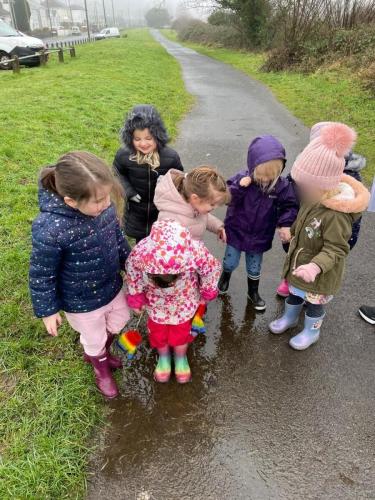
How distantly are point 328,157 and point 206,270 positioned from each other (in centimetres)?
93

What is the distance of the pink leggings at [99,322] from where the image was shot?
2293 mm

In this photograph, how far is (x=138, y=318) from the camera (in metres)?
3.12

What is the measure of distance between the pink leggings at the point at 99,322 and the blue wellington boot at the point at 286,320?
118 cm

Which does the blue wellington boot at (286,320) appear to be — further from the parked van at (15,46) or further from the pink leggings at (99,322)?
the parked van at (15,46)

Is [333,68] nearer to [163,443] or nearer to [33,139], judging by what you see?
[33,139]

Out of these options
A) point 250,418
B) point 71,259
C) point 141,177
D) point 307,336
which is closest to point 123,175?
point 141,177

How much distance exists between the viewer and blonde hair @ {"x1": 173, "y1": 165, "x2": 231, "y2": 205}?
7.18ft

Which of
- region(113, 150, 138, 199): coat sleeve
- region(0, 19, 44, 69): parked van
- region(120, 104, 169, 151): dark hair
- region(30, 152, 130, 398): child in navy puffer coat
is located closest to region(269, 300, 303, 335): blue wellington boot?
region(30, 152, 130, 398): child in navy puffer coat

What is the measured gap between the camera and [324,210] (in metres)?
2.34

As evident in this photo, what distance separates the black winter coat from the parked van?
46.7 ft

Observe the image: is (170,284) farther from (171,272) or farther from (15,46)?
(15,46)

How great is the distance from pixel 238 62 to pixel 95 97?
42.2 feet

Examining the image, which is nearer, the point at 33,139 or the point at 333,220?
the point at 333,220

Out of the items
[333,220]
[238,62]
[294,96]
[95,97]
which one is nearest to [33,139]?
[95,97]
